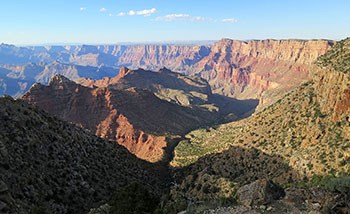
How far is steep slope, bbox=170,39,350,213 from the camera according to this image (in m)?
45.6

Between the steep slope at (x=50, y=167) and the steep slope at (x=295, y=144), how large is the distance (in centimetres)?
839

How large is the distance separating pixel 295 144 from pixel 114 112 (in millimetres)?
85960

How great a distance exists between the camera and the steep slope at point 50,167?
34.8m

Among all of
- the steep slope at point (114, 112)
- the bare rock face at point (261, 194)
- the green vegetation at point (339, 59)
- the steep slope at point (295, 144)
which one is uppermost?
the green vegetation at point (339, 59)

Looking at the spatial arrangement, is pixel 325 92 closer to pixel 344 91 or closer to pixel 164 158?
pixel 344 91

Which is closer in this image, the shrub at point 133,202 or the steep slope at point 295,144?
the shrub at point 133,202

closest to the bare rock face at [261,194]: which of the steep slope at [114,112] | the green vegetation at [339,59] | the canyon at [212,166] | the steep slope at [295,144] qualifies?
the canyon at [212,166]

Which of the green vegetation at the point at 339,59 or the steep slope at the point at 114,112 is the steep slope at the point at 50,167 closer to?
the green vegetation at the point at 339,59

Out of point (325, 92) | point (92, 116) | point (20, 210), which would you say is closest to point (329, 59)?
point (325, 92)

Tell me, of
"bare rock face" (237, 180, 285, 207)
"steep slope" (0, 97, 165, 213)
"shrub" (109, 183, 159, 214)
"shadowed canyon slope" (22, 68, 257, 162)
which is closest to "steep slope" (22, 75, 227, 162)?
"shadowed canyon slope" (22, 68, 257, 162)

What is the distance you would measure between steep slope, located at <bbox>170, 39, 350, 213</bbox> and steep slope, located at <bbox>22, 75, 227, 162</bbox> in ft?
162

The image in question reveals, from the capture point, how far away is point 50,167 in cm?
4131

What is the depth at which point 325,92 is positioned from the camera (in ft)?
193

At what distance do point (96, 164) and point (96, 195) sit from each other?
8248mm
